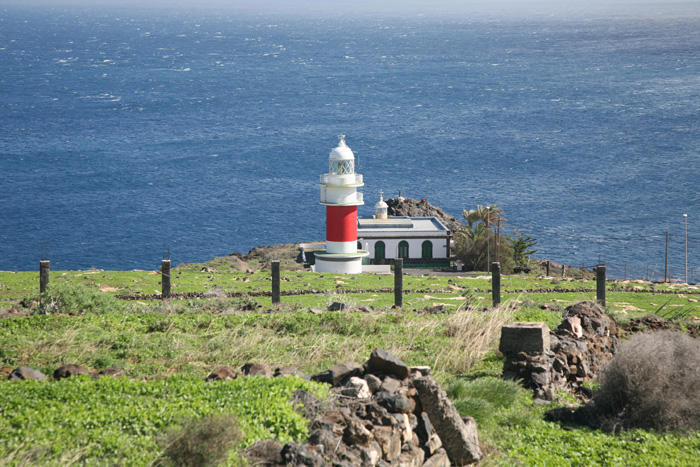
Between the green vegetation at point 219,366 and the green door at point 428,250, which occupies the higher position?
the green vegetation at point 219,366

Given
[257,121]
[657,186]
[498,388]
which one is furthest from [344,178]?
[257,121]

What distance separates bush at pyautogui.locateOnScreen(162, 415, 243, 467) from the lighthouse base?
A: 29.9 m

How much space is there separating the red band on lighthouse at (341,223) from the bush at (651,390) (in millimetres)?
26777

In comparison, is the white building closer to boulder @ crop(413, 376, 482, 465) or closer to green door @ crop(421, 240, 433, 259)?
green door @ crop(421, 240, 433, 259)

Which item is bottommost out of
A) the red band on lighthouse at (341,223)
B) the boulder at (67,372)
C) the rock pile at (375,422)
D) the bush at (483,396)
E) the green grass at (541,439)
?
the green grass at (541,439)

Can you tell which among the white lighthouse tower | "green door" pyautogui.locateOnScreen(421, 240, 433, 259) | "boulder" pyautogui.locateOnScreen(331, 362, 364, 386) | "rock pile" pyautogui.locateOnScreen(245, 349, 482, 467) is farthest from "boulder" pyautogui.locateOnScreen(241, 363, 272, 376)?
"green door" pyautogui.locateOnScreen(421, 240, 433, 259)

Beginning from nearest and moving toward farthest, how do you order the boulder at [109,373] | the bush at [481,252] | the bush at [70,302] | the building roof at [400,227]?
the boulder at [109,373] → the bush at [70,302] → the bush at [481,252] → the building roof at [400,227]

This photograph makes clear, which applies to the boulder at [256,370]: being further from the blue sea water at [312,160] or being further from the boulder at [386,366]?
the blue sea water at [312,160]

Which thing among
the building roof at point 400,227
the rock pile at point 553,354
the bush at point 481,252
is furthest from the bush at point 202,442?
the building roof at point 400,227

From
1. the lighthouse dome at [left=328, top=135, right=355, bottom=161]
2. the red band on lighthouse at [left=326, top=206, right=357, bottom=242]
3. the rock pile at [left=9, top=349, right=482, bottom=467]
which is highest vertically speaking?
the lighthouse dome at [left=328, top=135, right=355, bottom=161]

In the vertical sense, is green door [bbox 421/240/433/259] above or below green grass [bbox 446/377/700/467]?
below

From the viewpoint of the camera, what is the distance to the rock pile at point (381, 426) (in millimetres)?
7553

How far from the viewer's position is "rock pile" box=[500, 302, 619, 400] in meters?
11.7

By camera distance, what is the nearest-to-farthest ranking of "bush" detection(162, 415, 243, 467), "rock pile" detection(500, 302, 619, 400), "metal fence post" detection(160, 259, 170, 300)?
"bush" detection(162, 415, 243, 467) < "rock pile" detection(500, 302, 619, 400) < "metal fence post" detection(160, 259, 170, 300)
